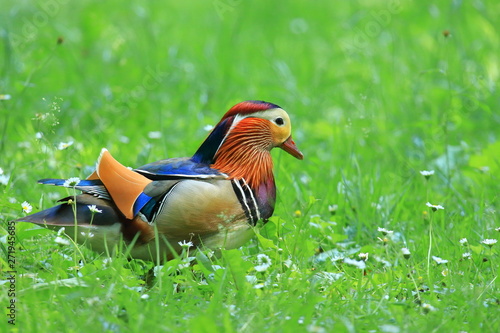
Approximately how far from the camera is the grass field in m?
2.69

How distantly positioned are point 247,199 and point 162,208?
37 centimetres

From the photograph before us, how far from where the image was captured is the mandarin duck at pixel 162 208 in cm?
301

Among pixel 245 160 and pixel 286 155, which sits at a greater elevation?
pixel 245 160

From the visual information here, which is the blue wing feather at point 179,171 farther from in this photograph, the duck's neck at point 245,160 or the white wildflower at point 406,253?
the white wildflower at point 406,253

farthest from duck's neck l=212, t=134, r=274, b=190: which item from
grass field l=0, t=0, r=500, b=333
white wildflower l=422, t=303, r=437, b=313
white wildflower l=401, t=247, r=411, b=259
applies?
white wildflower l=422, t=303, r=437, b=313

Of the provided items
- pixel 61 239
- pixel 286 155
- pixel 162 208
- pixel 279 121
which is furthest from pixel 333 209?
pixel 61 239

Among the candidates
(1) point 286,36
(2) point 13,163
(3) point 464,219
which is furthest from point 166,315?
(1) point 286,36

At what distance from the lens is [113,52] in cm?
649

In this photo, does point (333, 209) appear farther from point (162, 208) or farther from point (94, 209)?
point (94, 209)

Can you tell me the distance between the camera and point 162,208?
3.02 metres

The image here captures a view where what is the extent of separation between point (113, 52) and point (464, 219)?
3733 mm

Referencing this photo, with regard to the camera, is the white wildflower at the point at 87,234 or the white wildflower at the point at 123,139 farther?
the white wildflower at the point at 123,139

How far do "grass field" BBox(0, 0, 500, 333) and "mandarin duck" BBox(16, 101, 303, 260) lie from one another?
99 mm

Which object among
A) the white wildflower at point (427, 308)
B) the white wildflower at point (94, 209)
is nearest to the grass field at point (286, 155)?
the white wildflower at point (427, 308)
